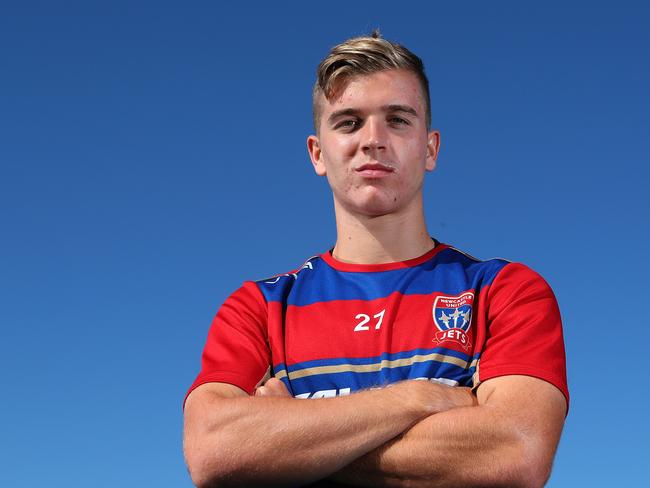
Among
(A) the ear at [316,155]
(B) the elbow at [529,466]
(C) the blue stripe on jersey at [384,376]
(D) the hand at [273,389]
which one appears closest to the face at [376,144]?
(A) the ear at [316,155]

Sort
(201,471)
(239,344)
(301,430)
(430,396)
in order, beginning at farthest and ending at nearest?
(239,344) → (201,471) → (430,396) → (301,430)

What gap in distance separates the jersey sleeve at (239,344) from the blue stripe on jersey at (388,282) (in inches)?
4.4

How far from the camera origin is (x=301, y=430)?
13.6 feet

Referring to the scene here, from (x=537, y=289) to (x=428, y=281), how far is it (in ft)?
2.11

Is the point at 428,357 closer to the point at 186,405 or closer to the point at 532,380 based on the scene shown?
the point at 532,380

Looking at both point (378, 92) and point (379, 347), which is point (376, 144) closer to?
point (378, 92)

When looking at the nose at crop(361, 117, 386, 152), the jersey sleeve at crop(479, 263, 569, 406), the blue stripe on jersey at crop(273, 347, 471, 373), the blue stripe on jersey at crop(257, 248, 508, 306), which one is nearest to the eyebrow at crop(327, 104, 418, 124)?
the nose at crop(361, 117, 386, 152)

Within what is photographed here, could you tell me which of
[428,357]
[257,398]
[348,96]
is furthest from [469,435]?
[348,96]

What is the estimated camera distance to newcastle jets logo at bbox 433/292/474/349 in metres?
4.75

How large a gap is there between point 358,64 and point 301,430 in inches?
94.7

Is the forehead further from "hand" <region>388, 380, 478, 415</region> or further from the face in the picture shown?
"hand" <region>388, 380, 478, 415</region>

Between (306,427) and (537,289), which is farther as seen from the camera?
(537,289)

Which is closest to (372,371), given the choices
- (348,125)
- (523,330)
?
(523,330)

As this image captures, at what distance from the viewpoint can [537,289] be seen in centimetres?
490
